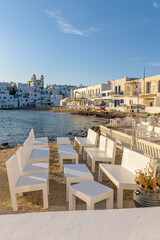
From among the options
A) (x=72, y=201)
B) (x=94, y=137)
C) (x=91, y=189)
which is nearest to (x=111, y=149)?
(x=94, y=137)

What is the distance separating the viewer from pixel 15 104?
8225 cm

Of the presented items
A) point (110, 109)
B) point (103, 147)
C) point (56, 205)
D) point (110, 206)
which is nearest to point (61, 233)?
point (110, 206)

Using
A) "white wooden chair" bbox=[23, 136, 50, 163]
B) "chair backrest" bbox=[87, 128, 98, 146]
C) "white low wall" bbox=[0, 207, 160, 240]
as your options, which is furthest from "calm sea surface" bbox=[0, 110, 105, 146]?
"white low wall" bbox=[0, 207, 160, 240]

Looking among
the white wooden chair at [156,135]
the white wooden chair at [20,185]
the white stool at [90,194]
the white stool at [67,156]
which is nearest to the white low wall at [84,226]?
the white stool at [90,194]

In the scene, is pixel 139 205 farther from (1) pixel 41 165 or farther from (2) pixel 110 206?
(1) pixel 41 165

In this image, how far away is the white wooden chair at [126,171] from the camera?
315 cm

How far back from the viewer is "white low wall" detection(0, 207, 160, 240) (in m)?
1.70

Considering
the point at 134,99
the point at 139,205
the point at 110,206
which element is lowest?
the point at 110,206

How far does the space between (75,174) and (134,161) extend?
1.33 m

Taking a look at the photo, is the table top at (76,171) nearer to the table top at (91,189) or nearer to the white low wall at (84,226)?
the table top at (91,189)

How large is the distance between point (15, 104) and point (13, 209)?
280 ft

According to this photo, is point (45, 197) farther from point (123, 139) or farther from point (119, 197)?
point (123, 139)

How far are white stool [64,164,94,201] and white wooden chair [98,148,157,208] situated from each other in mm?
473

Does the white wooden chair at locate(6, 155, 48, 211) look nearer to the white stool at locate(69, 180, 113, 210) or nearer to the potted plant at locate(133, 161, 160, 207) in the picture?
the white stool at locate(69, 180, 113, 210)
